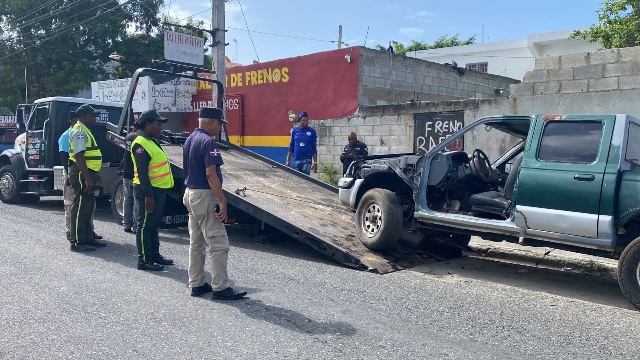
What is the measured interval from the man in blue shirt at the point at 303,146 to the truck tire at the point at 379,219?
415 centimetres

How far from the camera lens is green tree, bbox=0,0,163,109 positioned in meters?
25.9

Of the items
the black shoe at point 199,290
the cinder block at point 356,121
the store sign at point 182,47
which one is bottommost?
the black shoe at point 199,290

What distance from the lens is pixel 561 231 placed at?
5727 mm

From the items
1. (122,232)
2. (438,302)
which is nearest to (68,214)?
(122,232)

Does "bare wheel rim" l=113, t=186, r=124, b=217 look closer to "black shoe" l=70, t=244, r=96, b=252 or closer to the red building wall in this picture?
"black shoe" l=70, t=244, r=96, b=252

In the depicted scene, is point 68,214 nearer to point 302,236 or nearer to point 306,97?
point 302,236

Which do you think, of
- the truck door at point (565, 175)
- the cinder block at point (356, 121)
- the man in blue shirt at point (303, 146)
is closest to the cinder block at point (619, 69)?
the truck door at point (565, 175)

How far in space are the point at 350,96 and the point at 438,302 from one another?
9.10 m

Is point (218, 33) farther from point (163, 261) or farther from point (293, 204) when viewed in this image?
point (163, 261)

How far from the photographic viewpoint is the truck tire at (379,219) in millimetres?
6895

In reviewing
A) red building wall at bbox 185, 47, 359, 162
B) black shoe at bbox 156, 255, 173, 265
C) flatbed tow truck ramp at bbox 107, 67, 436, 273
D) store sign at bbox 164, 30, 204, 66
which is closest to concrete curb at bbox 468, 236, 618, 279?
flatbed tow truck ramp at bbox 107, 67, 436, 273

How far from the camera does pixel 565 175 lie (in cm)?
575

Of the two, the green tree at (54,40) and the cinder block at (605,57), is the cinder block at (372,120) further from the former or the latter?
the green tree at (54,40)

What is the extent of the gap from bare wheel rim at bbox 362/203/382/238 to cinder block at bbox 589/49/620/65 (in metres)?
5.16
